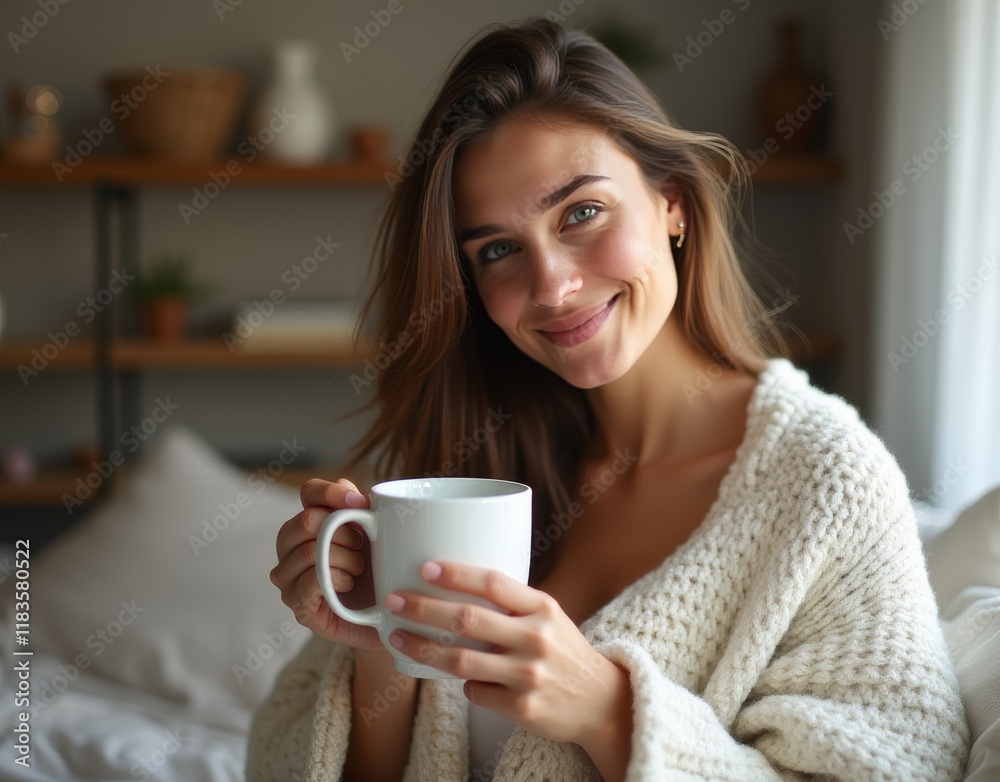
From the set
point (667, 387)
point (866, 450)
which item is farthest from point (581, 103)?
point (866, 450)

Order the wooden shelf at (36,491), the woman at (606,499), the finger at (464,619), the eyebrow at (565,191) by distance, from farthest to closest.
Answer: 1. the wooden shelf at (36,491)
2. the eyebrow at (565,191)
3. the woman at (606,499)
4. the finger at (464,619)

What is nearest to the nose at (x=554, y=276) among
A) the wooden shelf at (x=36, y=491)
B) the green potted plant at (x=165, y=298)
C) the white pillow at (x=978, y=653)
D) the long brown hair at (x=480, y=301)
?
the long brown hair at (x=480, y=301)

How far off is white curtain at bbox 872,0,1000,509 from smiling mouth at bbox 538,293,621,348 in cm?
141

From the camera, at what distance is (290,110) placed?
302 centimetres

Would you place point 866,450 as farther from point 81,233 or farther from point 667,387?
point 81,233

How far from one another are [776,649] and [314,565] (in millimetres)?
497

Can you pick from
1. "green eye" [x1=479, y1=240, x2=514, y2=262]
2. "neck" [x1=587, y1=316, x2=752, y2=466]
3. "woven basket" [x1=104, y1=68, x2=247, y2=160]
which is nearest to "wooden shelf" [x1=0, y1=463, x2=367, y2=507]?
"woven basket" [x1=104, y1=68, x2=247, y2=160]

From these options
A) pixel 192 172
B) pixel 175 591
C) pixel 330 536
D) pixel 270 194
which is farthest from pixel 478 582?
pixel 270 194

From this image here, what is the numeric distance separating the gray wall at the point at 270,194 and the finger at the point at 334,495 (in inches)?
93.8

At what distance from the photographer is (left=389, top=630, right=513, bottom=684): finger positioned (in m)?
0.69

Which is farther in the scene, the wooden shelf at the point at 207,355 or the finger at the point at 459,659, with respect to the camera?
the wooden shelf at the point at 207,355

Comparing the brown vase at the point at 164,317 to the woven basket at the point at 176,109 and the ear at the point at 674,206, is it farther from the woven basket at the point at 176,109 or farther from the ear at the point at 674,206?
the ear at the point at 674,206

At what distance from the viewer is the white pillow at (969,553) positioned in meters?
1.20

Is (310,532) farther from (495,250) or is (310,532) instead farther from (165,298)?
(165,298)
